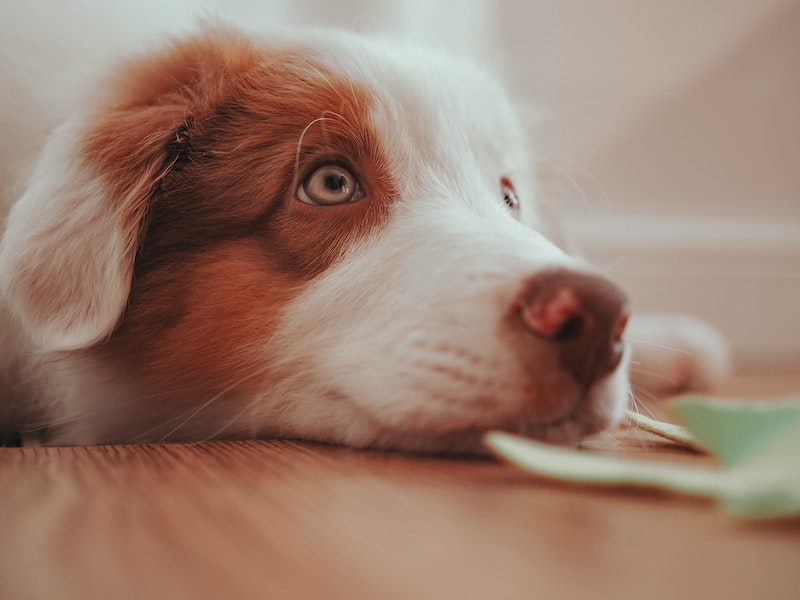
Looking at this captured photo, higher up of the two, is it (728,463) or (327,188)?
(327,188)

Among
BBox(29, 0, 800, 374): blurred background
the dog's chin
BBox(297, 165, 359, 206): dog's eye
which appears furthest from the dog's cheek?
BBox(29, 0, 800, 374): blurred background

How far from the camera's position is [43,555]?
2.09ft

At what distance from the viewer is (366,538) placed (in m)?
0.67

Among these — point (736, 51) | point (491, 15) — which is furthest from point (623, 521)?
point (736, 51)

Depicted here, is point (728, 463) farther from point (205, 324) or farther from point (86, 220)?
point (86, 220)

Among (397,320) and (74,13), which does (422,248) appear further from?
(74,13)

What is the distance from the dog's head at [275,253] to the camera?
107cm

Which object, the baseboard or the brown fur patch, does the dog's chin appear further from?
the baseboard

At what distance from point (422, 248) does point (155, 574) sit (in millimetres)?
684

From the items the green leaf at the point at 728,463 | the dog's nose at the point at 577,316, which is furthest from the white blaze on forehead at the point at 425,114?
the green leaf at the point at 728,463

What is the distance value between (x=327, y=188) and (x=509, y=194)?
501 mm

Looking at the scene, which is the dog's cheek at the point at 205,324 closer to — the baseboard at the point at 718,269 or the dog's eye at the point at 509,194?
the dog's eye at the point at 509,194

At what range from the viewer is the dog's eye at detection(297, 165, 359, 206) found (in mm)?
1277

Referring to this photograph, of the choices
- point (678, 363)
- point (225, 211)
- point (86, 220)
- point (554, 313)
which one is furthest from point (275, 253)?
point (678, 363)
